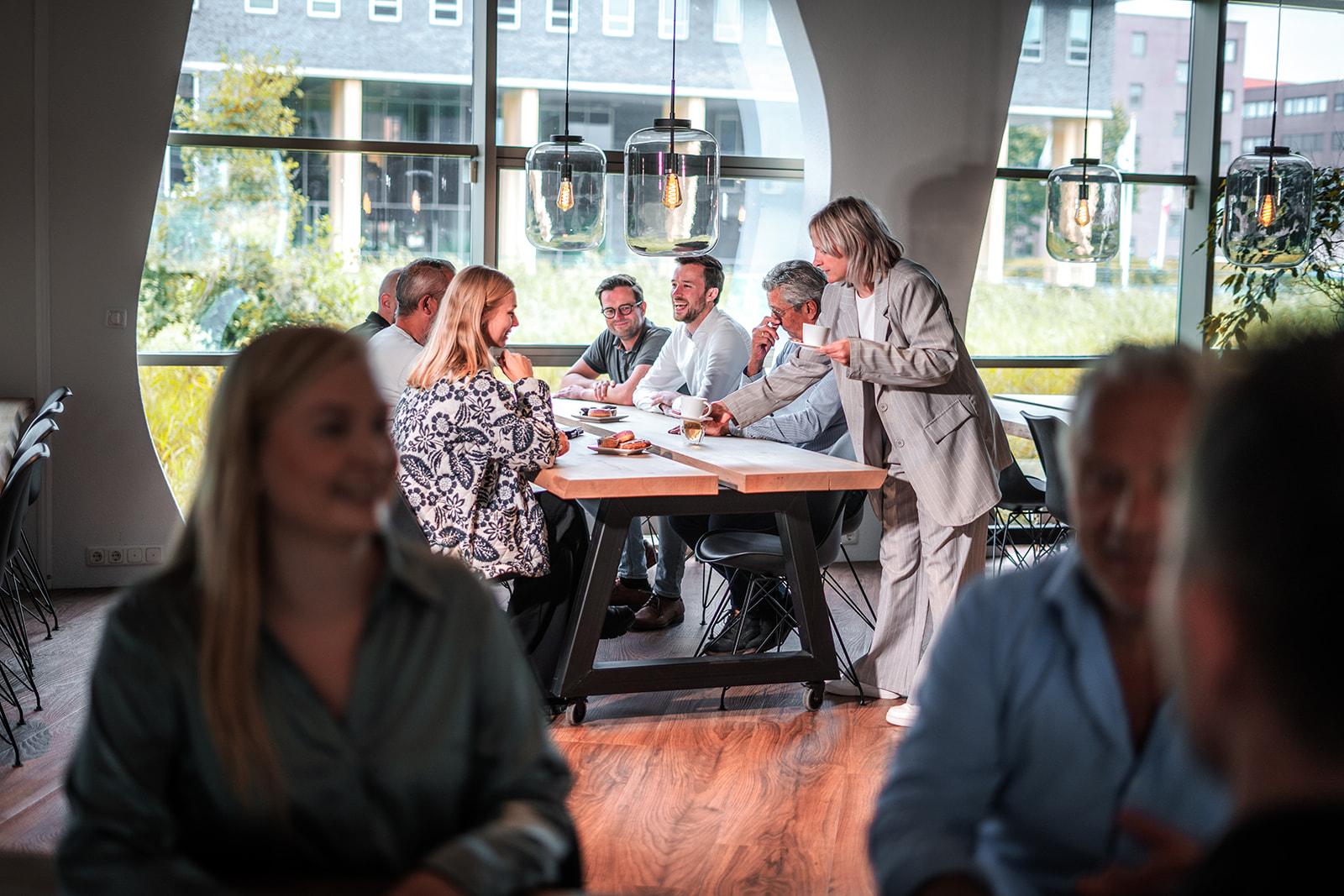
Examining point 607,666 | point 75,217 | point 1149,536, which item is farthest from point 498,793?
point 75,217

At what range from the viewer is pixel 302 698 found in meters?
1.32

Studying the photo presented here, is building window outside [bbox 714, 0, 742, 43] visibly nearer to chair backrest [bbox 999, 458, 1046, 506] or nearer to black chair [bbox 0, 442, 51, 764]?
chair backrest [bbox 999, 458, 1046, 506]

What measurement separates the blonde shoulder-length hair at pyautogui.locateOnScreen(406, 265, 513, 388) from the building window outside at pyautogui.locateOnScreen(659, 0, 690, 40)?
3290 millimetres

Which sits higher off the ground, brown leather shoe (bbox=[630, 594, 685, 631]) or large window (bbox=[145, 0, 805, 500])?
large window (bbox=[145, 0, 805, 500])

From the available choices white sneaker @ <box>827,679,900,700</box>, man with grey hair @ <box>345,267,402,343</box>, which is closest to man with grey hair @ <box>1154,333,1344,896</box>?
white sneaker @ <box>827,679,900,700</box>

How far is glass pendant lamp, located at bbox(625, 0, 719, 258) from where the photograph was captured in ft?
13.6

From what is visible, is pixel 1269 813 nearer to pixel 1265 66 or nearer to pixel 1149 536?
pixel 1149 536

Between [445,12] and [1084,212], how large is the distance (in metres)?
3.25

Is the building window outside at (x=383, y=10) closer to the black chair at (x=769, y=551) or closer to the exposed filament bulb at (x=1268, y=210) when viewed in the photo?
the black chair at (x=769, y=551)

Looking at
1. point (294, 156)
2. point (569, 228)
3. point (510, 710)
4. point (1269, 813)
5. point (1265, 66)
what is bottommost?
point (510, 710)

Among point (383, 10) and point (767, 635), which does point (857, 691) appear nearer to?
point (767, 635)

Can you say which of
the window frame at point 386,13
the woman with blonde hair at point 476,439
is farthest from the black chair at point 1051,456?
the window frame at point 386,13

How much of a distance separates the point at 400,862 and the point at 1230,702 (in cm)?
95

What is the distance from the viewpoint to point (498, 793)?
139 centimetres
